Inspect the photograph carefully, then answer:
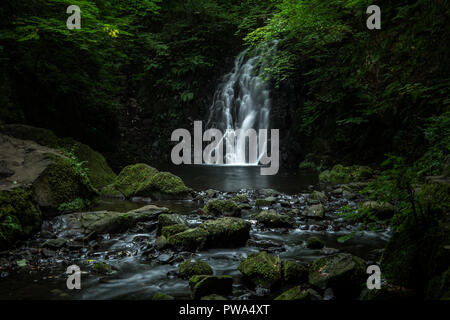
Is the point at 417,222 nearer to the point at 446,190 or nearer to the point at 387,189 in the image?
the point at 387,189

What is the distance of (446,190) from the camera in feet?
11.4

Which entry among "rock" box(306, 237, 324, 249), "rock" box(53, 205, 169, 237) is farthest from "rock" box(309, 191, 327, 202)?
"rock" box(53, 205, 169, 237)

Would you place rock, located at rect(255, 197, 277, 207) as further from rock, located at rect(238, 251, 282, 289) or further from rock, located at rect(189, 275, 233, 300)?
rock, located at rect(189, 275, 233, 300)

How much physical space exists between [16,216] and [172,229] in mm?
2102

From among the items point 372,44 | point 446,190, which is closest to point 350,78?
point 372,44

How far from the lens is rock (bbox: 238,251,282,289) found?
3.00 metres

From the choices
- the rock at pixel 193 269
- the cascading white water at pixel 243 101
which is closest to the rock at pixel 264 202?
the rock at pixel 193 269

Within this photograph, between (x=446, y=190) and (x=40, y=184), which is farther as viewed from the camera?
(x=40, y=184)

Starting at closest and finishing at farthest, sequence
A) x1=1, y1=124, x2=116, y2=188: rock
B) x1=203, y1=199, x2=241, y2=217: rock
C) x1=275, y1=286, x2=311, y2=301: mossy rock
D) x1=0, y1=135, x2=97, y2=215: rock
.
Result: x1=275, y1=286, x2=311, y2=301: mossy rock → x1=0, y1=135, x2=97, y2=215: rock → x1=203, y1=199, x2=241, y2=217: rock → x1=1, y1=124, x2=116, y2=188: rock

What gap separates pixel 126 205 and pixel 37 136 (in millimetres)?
2840

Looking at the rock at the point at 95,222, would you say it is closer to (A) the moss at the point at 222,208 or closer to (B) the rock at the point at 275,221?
(A) the moss at the point at 222,208

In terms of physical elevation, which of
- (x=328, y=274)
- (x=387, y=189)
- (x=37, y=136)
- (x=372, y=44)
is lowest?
(x=328, y=274)

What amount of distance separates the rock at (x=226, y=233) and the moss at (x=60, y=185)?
275 cm

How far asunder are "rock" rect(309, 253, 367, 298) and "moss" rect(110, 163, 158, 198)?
196 inches
